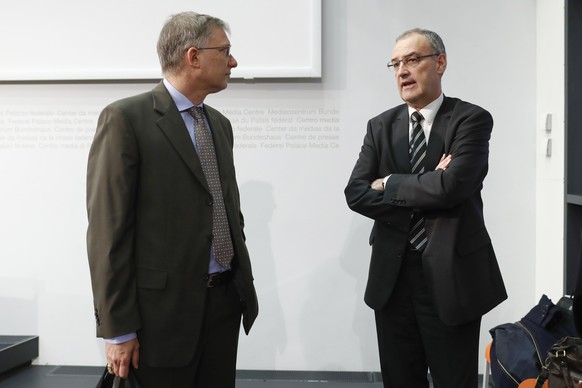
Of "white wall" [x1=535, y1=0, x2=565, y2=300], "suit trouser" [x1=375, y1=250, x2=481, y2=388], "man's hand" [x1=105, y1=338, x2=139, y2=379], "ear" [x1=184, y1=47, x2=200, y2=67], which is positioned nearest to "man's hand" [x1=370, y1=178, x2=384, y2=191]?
"suit trouser" [x1=375, y1=250, x2=481, y2=388]

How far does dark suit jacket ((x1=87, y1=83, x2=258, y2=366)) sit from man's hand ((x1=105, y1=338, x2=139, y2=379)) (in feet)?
0.14

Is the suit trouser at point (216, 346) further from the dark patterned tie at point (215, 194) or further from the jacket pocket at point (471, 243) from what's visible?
the jacket pocket at point (471, 243)

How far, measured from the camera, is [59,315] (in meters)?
3.54

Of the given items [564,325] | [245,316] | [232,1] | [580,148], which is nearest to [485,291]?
[564,325]

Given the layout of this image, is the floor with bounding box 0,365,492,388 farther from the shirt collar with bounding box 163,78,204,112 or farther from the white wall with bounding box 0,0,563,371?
the shirt collar with bounding box 163,78,204,112

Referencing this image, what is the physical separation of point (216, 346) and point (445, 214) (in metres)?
0.93

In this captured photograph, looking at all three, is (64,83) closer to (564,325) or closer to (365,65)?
(365,65)

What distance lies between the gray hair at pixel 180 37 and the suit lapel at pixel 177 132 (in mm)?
148

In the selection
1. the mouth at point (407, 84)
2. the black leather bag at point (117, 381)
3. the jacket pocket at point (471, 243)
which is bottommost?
the black leather bag at point (117, 381)

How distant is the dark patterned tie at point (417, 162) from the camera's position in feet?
6.67

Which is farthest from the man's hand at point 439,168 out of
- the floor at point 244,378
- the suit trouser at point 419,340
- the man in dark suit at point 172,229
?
the floor at point 244,378

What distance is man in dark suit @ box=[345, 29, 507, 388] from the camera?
77.2 inches

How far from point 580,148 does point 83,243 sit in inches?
116

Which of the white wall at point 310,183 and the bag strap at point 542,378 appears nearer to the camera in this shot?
the bag strap at point 542,378
